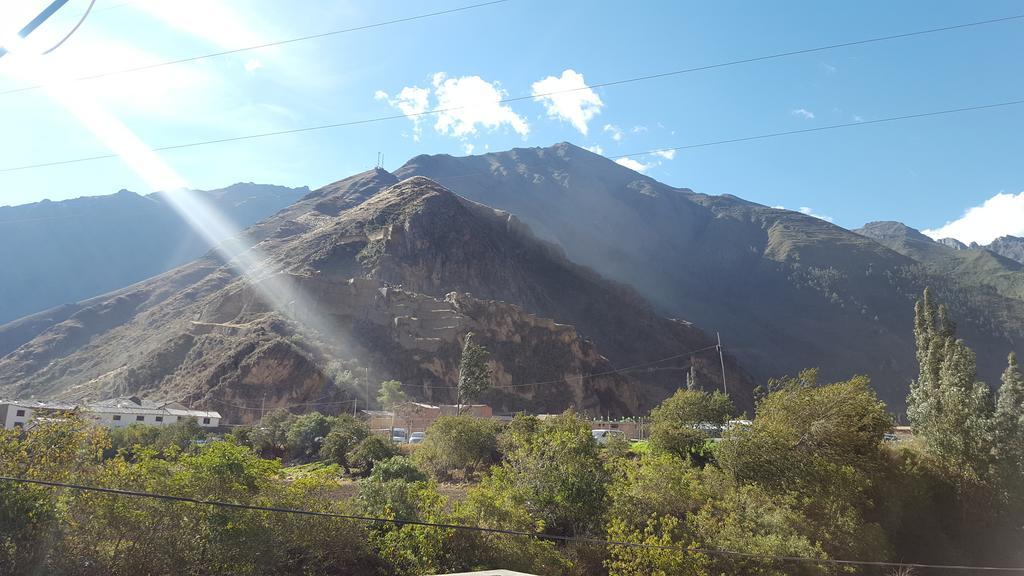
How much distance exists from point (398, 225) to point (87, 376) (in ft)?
175

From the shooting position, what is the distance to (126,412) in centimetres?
5844

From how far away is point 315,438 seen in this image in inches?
1577

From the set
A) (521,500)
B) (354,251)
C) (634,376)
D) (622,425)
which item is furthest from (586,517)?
(354,251)

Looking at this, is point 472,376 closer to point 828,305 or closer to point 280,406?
point 280,406

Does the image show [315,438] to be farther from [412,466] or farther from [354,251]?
[354,251]

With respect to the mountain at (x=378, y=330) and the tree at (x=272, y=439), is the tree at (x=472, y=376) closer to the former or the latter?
the tree at (x=272, y=439)

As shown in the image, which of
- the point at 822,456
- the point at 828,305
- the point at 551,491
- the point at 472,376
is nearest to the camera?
the point at 551,491

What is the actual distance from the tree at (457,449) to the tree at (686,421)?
8.03 metres

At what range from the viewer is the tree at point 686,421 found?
2609cm

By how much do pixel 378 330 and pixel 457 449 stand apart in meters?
56.9

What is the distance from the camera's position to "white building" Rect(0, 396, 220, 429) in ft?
175

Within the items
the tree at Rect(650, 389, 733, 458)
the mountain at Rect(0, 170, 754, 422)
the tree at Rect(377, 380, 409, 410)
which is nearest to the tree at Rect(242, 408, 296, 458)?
the tree at Rect(377, 380, 409, 410)

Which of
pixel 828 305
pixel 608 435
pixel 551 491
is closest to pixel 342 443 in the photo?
pixel 608 435

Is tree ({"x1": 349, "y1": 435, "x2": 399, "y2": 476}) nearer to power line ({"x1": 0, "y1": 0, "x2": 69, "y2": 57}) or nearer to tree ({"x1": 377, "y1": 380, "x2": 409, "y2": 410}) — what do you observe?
power line ({"x1": 0, "y1": 0, "x2": 69, "y2": 57})
